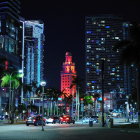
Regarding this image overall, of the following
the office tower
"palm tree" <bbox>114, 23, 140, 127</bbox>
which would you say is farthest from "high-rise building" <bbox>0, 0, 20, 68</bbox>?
"palm tree" <bbox>114, 23, 140, 127</bbox>

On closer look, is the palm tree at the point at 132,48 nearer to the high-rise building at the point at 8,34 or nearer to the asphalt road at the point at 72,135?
the asphalt road at the point at 72,135

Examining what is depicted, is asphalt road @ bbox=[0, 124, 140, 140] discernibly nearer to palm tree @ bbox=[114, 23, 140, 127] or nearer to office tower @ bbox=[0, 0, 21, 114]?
palm tree @ bbox=[114, 23, 140, 127]

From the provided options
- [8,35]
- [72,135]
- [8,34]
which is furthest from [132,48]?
[8,34]

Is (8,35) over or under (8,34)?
under

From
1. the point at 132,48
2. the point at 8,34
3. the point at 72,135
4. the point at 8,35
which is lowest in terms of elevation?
the point at 72,135

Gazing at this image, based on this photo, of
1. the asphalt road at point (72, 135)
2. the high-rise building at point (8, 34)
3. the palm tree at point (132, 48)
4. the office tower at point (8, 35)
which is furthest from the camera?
the high-rise building at point (8, 34)

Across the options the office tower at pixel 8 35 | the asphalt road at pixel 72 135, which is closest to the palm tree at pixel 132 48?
the asphalt road at pixel 72 135

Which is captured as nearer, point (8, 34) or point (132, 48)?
point (132, 48)

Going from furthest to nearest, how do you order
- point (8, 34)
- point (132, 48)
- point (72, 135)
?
point (8, 34) < point (132, 48) < point (72, 135)

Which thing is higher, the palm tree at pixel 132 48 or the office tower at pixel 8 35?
the office tower at pixel 8 35

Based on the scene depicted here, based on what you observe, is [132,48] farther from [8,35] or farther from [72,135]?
[8,35]

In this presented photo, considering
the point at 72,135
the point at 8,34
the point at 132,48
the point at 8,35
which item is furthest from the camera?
the point at 8,34

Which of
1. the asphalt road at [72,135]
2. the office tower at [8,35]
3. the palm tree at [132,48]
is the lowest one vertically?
the asphalt road at [72,135]

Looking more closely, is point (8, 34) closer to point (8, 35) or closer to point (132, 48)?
point (8, 35)
